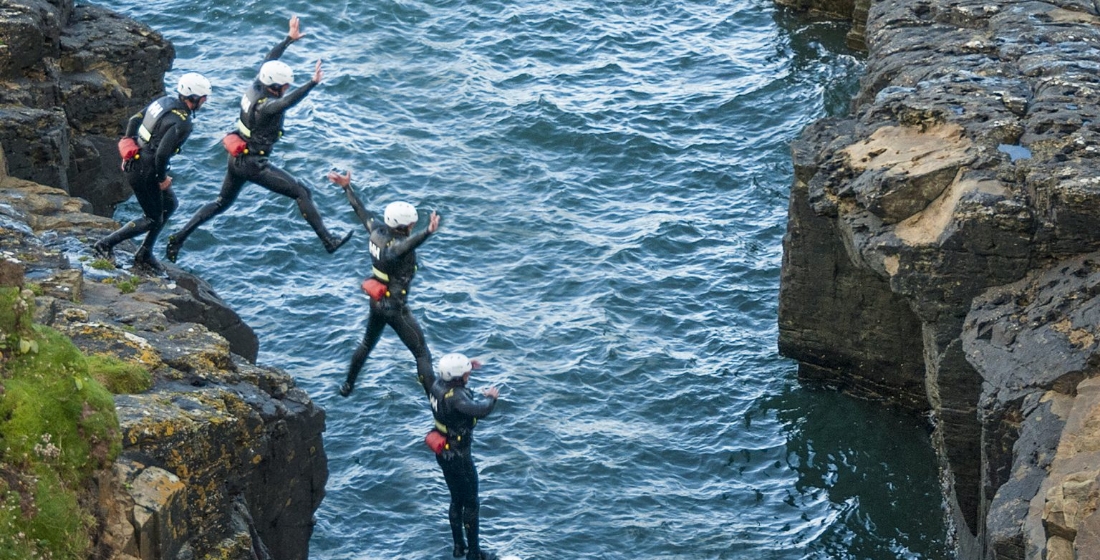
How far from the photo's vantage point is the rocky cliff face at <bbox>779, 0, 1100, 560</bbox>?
17531mm

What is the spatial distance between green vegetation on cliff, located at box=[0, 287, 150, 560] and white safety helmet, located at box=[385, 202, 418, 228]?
657 cm

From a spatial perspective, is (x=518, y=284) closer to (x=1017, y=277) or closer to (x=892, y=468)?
(x=892, y=468)

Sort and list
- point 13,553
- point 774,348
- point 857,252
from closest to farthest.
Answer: point 13,553
point 857,252
point 774,348

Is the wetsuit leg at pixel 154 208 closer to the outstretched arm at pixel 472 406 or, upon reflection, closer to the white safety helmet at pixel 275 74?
the white safety helmet at pixel 275 74

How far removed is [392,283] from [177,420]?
6.22 m

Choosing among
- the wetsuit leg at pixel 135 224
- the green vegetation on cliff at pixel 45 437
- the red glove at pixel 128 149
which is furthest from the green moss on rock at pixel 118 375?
the red glove at pixel 128 149

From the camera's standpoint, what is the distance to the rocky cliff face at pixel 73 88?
24.7 metres

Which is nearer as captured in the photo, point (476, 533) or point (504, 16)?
point (476, 533)

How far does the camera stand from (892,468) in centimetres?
2428

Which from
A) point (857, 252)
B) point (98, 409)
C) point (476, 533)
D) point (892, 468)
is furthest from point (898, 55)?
point (98, 409)

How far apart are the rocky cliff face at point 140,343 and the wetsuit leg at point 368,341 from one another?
226 cm

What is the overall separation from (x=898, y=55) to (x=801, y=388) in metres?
6.53

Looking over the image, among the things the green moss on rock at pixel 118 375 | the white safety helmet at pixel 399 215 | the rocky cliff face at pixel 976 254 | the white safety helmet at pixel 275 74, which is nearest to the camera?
the green moss on rock at pixel 118 375

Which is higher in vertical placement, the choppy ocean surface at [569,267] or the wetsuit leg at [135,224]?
the wetsuit leg at [135,224]
